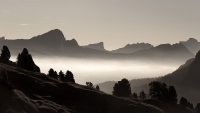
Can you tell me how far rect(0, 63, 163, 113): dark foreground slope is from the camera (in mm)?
72625

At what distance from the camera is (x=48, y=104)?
8488 centimetres

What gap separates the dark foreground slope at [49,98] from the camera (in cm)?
7262

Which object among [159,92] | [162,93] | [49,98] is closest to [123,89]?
[159,92]

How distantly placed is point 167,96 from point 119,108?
6275 cm

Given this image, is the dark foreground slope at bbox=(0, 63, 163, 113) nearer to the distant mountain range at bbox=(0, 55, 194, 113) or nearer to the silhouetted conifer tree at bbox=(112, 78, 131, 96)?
the distant mountain range at bbox=(0, 55, 194, 113)

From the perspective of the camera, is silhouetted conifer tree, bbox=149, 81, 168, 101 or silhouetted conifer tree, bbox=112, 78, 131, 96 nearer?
silhouetted conifer tree, bbox=149, 81, 168, 101

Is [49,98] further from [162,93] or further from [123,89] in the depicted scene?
[162,93]

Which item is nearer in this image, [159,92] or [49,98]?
[49,98]

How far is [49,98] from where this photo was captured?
9738 centimetres

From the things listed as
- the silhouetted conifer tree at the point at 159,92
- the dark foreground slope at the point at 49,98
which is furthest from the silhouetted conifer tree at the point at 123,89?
the dark foreground slope at the point at 49,98

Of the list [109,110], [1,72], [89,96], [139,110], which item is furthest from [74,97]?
[1,72]

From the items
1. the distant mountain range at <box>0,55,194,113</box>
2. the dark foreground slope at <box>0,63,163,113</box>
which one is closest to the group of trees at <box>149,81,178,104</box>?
the distant mountain range at <box>0,55,194,113</box>

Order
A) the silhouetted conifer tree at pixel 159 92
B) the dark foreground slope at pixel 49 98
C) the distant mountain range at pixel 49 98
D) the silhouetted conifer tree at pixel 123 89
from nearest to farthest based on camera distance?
the dark foreground slope at pixel 49 98 → the distant mountain range at pixel 49 98 → the silhouetted conifer tree at pixel 159 92 → the silhouetted conifer tree at pixel 123 89

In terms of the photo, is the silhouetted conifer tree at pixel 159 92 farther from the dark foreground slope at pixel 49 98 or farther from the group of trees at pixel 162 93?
the dark foreground slope at pixel 49 98
